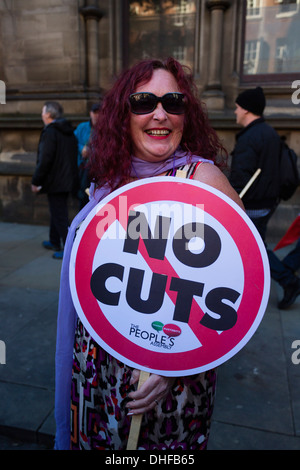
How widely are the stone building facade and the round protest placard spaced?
5166mm

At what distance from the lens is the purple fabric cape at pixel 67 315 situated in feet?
4.62

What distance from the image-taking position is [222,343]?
48.0 inches

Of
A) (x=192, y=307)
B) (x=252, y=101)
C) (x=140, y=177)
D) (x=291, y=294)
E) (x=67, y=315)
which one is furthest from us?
(x=291, y=294)

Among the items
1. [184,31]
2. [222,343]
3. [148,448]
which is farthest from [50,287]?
[184,31]

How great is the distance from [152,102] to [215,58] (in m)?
5.62

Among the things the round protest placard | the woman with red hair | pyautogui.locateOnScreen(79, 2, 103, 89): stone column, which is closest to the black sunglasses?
the woman with red hair

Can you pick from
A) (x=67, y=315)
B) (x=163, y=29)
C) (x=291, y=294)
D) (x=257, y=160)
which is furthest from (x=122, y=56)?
(x=67, y=315)

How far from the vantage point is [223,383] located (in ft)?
8.96

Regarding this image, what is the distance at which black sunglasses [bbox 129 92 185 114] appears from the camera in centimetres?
137

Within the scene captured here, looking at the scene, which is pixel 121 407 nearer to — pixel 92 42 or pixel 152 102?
pixel 152 102

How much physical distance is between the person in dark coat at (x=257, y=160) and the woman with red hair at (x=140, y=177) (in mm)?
2212

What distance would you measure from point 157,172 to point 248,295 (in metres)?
0.52

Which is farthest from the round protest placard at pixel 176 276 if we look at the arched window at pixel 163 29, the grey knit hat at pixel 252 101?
the arched window at pixel 163 29

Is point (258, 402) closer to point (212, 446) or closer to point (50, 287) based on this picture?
point (212, 446)
